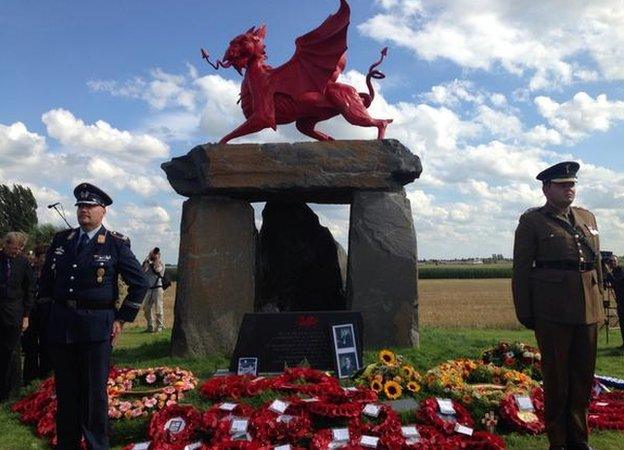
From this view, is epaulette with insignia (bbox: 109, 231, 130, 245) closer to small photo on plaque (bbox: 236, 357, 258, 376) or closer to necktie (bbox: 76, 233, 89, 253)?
necktie (bbox: 76, 233, 89, 253)

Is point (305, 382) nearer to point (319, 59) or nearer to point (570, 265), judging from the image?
point (570, 265)

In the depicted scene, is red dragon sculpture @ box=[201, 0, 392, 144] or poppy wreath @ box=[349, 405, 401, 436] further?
red dragon sculpture @ box=[201, 0, 392, 144]

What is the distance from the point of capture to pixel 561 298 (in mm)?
4469

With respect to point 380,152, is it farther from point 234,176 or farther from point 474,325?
point 474,325

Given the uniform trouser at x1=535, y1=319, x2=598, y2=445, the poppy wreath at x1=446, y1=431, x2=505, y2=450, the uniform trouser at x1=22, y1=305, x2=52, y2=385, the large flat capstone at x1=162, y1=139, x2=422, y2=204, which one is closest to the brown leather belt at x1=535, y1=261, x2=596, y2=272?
the uniform trouser at x1=535, y1=319, x2=598, y2=445

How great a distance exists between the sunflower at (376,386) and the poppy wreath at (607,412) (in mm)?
1791

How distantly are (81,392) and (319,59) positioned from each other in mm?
5560

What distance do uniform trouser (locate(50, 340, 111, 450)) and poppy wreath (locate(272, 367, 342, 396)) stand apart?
169 cm

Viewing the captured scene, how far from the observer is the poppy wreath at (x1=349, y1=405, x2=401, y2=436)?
4.91 metres

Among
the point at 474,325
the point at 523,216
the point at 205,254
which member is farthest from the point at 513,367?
the point at 474,325

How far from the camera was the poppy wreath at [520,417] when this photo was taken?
521 centimetres

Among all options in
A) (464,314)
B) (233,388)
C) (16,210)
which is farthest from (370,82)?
(16,210)

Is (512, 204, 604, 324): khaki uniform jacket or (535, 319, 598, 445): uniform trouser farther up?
(512, 204, 604, 324): khaki uniform jacket

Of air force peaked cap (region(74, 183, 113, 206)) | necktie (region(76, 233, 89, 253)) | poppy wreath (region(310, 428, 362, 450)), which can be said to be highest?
air force peaked cap (region(74, 183, 113, 206))
